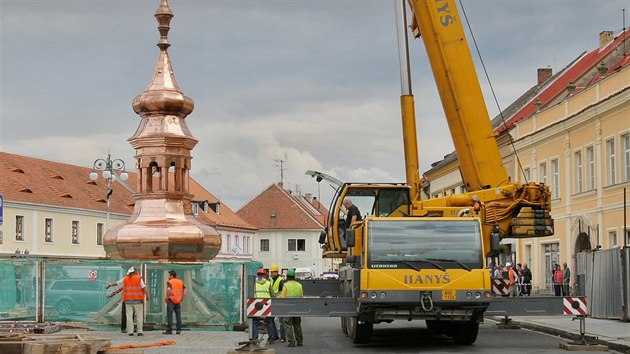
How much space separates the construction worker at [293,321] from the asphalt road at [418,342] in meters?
0.21

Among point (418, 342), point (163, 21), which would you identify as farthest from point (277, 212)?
point (418, 342)

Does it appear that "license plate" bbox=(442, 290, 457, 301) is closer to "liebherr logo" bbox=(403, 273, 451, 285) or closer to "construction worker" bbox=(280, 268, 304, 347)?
"liebherr logo" bbox=(403, 273, 451, 285)

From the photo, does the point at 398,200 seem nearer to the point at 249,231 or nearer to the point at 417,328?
the point at 417,328

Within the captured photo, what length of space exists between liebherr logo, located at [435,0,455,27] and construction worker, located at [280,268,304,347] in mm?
6312

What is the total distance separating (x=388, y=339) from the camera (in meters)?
23.8

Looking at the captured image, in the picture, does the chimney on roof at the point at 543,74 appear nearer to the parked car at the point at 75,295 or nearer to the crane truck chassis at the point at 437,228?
the crane truck chassis at the point at 437,228

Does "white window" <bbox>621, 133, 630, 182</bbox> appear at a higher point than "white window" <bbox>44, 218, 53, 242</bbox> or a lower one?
higher

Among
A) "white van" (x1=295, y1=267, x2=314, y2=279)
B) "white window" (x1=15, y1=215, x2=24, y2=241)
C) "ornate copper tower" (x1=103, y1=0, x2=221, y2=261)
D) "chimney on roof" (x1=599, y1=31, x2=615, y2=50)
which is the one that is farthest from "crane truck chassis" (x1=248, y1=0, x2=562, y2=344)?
"white van" (x1=295, y1=267, x2=314, y2=279)

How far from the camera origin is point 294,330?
22.4 m

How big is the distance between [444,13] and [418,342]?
7.07m

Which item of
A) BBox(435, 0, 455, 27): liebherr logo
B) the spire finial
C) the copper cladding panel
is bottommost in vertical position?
the copper cladding panel

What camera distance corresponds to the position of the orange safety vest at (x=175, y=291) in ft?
82.7

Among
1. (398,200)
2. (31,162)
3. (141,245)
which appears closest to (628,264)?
(398,200)

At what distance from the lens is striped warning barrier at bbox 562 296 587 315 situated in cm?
2088
